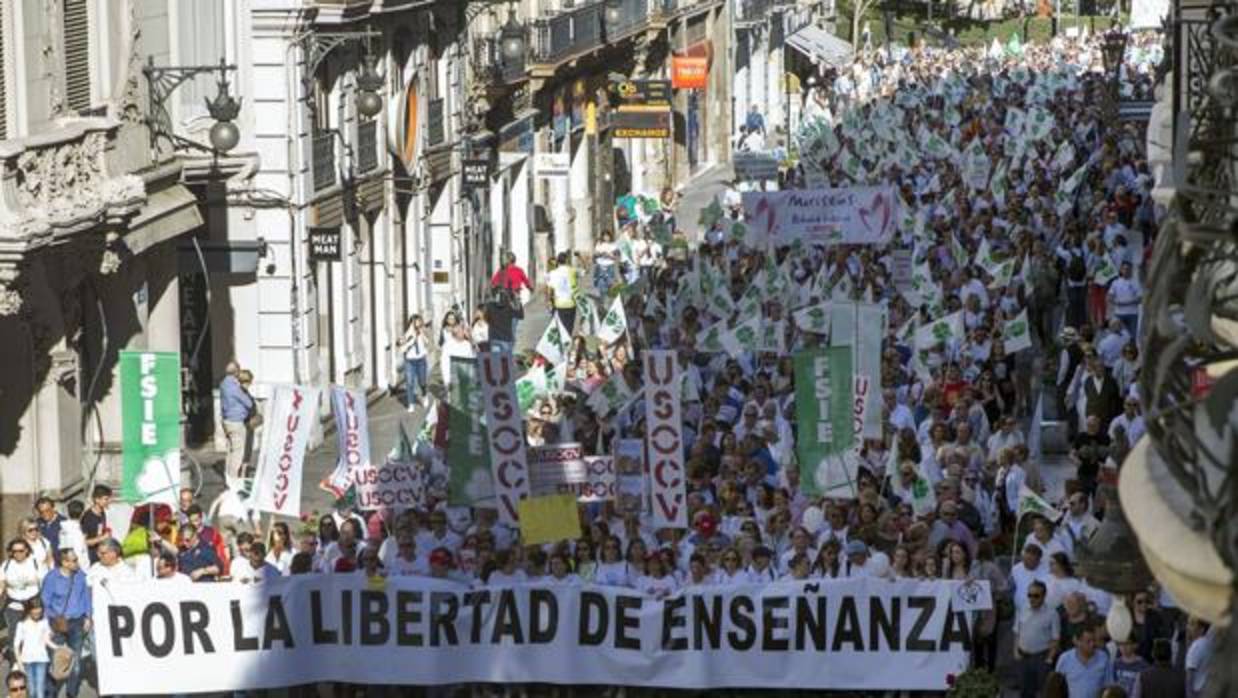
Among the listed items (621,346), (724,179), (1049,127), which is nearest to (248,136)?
(621,346)

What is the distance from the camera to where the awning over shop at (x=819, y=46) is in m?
85.1

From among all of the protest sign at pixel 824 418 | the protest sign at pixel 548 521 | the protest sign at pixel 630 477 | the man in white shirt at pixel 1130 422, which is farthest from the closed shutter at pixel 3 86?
the man in white shirt at pixel 1130 422

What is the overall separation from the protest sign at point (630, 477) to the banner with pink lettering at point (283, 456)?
2.17 meters

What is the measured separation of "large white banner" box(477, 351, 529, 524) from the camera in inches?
802

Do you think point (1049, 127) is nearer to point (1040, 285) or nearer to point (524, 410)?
point (1040, 285)

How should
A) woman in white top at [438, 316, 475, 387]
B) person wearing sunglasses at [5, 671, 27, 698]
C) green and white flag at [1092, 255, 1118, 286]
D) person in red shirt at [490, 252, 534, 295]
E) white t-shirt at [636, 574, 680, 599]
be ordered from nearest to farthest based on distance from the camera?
person wearing sunglasses at [5, 671, 27, 698]
white t-shirt at [636, 574, 680, 599]
green and white flag at [1092, 255, 1118, 286]
woman in white top at [438, 316, 475, 387]
person in red shirt at [490, 252, 534, 295]

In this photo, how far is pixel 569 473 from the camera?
2089 centimetres

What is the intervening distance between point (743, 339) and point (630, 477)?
6349 mm

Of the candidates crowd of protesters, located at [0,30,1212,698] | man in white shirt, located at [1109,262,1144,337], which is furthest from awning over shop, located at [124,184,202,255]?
man in white shirt, located at [1109,262,1144,337]

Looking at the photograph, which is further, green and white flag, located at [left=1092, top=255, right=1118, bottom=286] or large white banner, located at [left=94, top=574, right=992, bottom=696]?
green and white flag, located at [left=1092, top=255, right=1118, bottom=286]

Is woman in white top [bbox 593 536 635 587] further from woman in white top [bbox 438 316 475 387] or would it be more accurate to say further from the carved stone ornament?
woman in white top [bbox 438 316 475 387]

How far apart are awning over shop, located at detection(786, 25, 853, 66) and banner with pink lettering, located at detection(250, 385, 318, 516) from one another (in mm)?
64036

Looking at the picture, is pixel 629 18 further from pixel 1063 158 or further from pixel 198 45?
pixel 198 45

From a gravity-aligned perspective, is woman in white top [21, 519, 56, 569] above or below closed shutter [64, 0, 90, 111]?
below
